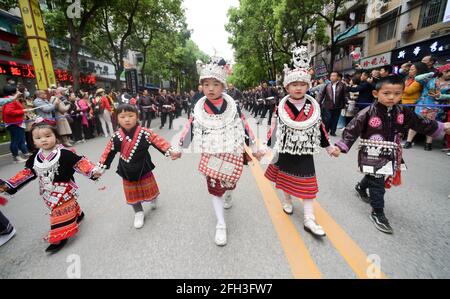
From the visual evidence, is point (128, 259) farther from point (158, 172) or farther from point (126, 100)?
point (158, 172)

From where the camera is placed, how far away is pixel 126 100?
9.30 feet

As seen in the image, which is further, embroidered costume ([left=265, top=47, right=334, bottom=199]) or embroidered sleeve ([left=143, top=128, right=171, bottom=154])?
embroidered sleeve ([left=143, top=128, right=171, bottom=154])

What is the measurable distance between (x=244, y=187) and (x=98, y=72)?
33431mm

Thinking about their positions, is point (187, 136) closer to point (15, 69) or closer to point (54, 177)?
point (54, 177)

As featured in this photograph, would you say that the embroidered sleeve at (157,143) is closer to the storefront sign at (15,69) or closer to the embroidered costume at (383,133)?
the embroidered costume at (383,133)

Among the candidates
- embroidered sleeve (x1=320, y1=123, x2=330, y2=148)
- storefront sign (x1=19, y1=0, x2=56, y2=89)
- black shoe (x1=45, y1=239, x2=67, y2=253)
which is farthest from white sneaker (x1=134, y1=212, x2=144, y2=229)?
storefront sign (x1=19, y1=0, x2=56, y2=89)

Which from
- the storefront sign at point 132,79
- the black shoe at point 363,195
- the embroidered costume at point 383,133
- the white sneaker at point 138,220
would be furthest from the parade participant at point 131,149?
the storefront sign at point 132,79

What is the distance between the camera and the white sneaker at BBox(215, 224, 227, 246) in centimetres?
227

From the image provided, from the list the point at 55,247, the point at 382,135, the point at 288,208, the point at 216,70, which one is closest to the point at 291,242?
the point at 288,208

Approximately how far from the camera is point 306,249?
2160mm

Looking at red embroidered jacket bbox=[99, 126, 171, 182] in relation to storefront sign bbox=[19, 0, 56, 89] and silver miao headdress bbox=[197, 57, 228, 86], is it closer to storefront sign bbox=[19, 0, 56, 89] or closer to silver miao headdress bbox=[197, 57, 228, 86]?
silver miao headdress bbox=[197, 57, 228, 86]

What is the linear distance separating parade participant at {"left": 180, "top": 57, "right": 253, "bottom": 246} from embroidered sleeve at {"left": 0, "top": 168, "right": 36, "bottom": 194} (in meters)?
1.76

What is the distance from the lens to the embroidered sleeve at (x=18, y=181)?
2342 mm

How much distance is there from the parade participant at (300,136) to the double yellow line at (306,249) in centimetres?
18
